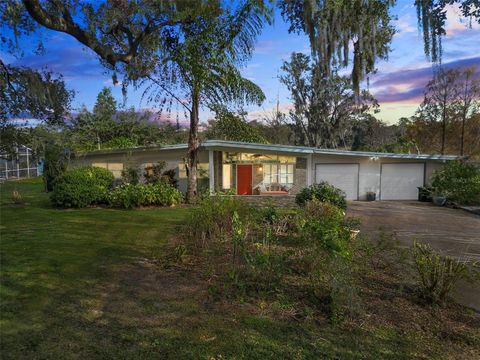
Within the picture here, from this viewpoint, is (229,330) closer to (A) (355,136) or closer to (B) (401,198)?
(B) (401,198)

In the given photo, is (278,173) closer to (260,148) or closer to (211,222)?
(260,148)

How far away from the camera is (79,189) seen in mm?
12461

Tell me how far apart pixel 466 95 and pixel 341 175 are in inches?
530

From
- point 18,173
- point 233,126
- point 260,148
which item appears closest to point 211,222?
point 233,126

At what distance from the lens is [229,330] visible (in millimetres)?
3324

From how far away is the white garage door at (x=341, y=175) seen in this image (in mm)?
19062

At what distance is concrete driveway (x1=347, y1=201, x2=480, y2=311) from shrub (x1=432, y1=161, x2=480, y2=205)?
2528mm

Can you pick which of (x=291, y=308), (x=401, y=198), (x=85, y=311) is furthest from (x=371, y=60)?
(x=401, y=198)

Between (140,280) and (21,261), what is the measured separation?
217cm

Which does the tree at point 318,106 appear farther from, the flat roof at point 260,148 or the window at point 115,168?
the window at point 115,168

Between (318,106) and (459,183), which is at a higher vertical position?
(318,106)

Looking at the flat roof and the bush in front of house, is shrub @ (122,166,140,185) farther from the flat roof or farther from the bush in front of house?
the bush in front of house

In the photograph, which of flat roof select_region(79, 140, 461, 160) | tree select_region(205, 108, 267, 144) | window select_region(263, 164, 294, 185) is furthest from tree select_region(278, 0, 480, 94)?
window select_region(263, 164, 294, 185)

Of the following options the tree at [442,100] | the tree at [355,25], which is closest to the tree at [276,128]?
the tree at [442,100]
